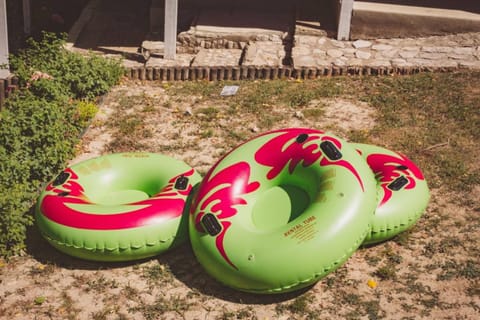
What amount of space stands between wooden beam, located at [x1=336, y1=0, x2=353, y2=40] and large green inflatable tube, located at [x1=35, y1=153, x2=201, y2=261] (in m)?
5.75

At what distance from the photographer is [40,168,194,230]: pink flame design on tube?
6379 mm

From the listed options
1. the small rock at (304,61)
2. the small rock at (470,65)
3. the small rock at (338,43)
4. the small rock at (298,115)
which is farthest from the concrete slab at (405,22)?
the small rock at (298,115)

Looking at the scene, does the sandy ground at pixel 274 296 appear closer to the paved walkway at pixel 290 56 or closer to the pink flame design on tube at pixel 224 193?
the pink flame design on tube at pixel 224 193

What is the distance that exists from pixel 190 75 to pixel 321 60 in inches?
87.3

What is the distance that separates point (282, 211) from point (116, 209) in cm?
160

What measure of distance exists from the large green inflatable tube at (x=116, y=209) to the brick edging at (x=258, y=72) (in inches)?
146

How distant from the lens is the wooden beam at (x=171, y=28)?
36.8 ft

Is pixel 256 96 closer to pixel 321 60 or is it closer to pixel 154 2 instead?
pixel 321 60

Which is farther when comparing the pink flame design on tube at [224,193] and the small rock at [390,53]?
the small rock at [390,53]

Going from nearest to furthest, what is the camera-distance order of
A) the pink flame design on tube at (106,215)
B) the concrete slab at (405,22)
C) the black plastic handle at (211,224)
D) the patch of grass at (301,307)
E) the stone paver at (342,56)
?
the patch of grass at (301,307), the black plastic handle at (211,224), the pink flame design on tube at (106,215), the stone paver at (342,56), the concrete slab at (405,22)

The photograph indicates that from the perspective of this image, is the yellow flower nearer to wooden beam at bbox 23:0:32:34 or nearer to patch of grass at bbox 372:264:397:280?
patch of grass at bbox 372:264:397:280

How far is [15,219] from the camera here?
6652mm

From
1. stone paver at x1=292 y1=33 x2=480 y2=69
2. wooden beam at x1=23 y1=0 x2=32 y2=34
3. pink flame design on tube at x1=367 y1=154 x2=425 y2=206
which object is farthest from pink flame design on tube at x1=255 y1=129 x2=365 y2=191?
wooden beam at x1=23 y1=0 x2=32 y2=34

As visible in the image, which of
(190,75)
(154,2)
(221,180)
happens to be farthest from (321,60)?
(221,180)
